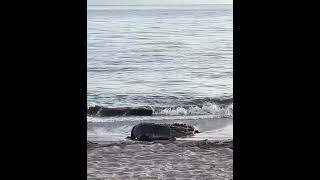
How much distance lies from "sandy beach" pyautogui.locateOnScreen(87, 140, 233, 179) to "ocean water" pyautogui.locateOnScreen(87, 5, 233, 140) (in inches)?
21.7

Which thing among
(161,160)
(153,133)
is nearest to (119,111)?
(153,133)

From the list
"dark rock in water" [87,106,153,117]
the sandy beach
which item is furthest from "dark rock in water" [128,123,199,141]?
"dark rock in water" [87,106,153,117]

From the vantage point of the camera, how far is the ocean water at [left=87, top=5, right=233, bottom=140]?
7508mm

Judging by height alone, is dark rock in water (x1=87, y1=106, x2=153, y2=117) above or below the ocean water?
below

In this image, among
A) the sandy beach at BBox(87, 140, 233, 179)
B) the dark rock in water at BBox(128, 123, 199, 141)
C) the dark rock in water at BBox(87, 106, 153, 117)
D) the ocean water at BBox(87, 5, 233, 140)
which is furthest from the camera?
the dark rock in water at BBox(87, 106, 153, 117)

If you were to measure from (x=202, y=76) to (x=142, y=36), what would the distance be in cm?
445

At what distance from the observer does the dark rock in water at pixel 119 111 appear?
26.0 ft

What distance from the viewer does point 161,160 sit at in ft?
16.5

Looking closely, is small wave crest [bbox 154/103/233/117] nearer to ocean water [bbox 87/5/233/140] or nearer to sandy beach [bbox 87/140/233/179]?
ocean water [bbox 87/5/233/140]

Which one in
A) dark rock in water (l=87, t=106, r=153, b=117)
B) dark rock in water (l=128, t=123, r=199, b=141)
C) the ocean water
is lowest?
dark rock in water (l=128, t=123, r=199, b=141)

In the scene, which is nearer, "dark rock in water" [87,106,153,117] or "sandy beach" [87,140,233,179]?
"sandy beach" [87,140,233,179]
